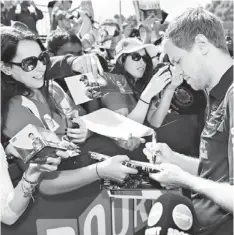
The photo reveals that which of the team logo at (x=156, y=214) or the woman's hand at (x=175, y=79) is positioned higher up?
the woman's hand at (x=175, y=79)

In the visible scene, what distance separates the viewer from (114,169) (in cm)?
166

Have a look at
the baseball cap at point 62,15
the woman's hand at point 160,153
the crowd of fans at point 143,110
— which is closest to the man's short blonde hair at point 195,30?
the crowd of fans at point 143,110

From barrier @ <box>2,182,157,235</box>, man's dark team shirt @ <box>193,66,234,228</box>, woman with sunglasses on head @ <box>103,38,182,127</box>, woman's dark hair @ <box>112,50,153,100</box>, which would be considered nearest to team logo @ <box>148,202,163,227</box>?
man's dark team shirt @ <box>193,66,234,228</box>

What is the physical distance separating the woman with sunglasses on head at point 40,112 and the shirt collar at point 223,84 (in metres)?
0.50

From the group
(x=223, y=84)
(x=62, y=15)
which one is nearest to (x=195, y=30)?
(x=223, y=84)

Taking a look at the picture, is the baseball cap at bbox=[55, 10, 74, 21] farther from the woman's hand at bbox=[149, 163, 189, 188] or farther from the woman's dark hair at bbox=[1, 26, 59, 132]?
the woman's hand at bbox=[149, 163, 189, 188]

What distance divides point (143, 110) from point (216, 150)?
727mm

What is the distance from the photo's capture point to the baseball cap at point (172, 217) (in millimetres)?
1291

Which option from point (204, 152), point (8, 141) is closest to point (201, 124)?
point (204, 152)

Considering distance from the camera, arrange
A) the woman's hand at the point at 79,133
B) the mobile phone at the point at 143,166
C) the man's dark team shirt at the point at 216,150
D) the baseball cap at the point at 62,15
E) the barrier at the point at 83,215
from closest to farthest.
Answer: the man's dark team shirt at the point at 216,150, the mobile phone at the point at 143,166, the barrier at the point at 83,215, the woman's hand at the point at 79,133, the baseball cap at the point at 62,15

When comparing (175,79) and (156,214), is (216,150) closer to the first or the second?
(156,214)

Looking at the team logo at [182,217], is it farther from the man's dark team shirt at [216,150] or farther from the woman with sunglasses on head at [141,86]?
the woman with sunglasses on head at [141,86]

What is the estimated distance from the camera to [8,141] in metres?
1.69

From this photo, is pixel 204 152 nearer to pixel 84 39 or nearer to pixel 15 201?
pixel 15 201
